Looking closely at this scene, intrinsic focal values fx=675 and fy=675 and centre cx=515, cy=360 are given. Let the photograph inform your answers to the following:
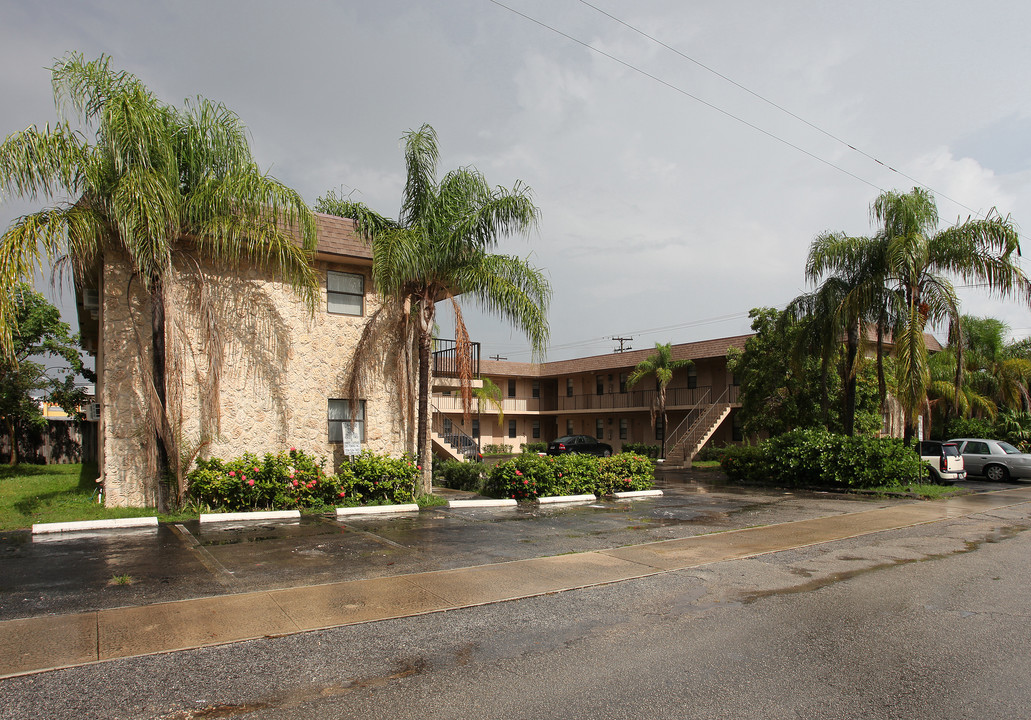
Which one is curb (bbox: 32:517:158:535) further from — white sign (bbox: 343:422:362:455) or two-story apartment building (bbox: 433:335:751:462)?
two-story apartment building (bbox: 433:335:751:462)

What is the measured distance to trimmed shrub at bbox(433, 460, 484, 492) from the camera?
1747 cm

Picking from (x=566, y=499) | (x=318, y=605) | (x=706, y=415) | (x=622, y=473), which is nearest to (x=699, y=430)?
(x=706, y=415)

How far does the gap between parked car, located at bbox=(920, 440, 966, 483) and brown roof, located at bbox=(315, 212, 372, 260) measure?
17574 millimetres

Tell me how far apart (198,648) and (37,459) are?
31.0 metres

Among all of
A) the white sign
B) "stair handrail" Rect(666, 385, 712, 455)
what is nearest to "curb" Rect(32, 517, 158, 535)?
the white sign

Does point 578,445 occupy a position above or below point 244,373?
below

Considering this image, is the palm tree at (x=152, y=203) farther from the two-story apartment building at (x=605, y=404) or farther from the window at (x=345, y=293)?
the two-story apartment building at (x=605, y=404)

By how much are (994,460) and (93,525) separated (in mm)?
27064

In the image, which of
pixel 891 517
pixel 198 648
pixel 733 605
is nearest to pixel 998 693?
pixel 733 605

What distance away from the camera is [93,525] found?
10.8 m

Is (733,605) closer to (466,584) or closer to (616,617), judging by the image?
(616,617)

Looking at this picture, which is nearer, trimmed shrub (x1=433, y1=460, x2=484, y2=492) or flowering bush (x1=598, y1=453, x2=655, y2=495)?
flowering bush (x1=598, y1=453, x2=655, y2=495)

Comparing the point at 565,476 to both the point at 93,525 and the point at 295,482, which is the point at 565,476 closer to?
the point at 295,482

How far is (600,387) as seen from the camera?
1667 inches
